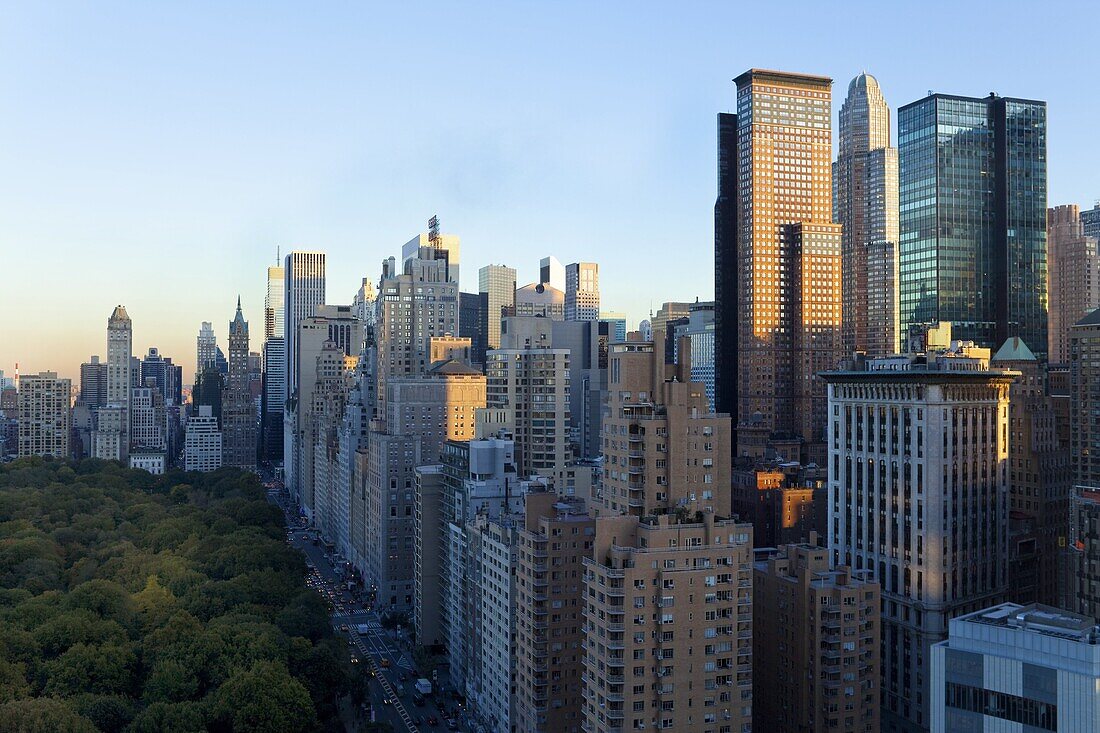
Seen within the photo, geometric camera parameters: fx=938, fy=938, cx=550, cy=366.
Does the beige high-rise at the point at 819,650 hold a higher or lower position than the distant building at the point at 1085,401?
lower

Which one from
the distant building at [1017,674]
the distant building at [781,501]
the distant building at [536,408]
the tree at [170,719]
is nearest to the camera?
the distant building at [1017,674]

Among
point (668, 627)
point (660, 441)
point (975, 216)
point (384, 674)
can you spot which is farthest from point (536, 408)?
point (975, 216)

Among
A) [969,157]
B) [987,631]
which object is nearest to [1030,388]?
[969,157]

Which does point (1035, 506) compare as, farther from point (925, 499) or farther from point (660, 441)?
point (660, 441)

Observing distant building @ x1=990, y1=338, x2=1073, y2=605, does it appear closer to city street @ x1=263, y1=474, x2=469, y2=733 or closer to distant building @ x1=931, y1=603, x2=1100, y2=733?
distant building @ x1=931, y1=603, x2=1100, y2=733

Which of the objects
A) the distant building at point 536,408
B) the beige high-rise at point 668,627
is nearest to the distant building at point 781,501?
the distant building at point 536,408

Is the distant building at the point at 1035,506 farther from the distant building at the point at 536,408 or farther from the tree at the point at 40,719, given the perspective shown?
the tree at the point at 40,719

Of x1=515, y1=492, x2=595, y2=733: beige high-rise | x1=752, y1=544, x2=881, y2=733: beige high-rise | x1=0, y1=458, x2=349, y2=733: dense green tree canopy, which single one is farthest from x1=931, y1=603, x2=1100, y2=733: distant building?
x1=0, y1=458, x2=349, y2=733: dense green tree canopy
